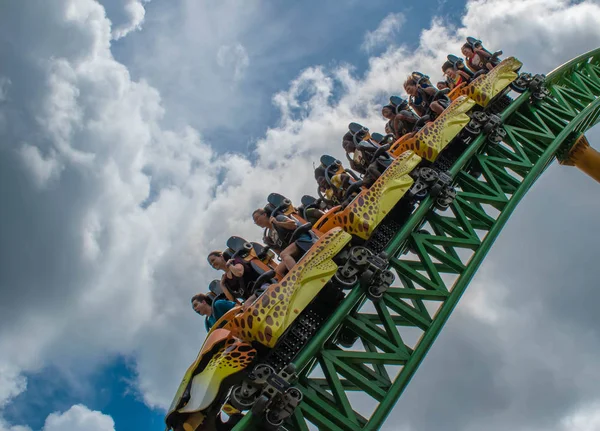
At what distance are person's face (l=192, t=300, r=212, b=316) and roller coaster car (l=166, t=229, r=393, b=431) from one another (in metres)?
1.12

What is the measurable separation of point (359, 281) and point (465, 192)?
76.1 inches

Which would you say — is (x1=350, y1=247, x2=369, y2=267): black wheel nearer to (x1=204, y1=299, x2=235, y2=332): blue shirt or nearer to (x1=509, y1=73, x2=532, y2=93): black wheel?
(x1=204, y1=299, x2=235, y2=332): blue shirt

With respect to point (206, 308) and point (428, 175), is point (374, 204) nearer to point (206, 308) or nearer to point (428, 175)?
point (428, 175)

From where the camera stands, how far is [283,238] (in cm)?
597

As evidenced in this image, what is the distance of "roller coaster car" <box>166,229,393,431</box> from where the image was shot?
179 inches

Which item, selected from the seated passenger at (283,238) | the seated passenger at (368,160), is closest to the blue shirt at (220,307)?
the seated passenger at (283,238)

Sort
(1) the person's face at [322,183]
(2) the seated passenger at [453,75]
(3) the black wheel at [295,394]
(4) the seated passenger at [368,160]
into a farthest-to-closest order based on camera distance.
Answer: (2) the seated passenger at [453,75], (1) the person's face at [322,183], (4) the seated passenger at [368,160], (3) the black wheel at [295,394]

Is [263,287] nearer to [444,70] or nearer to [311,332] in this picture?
[311,332]

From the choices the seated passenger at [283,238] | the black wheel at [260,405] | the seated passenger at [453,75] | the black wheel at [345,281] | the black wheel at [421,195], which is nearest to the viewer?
the black wheel at [260,405]

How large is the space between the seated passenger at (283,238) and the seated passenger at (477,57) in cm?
448

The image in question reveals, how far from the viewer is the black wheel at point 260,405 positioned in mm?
4402

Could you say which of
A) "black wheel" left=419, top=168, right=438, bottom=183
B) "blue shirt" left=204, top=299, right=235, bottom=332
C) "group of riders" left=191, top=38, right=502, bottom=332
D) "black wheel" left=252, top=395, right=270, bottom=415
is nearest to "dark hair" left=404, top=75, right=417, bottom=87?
"group of riders" left=191, top=38, right=502, bottom=332

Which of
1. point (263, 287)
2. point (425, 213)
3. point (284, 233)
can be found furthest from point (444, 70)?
point (263, 287)

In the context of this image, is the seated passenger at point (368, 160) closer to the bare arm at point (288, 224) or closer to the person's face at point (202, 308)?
the bare arm at point (288, 224)
